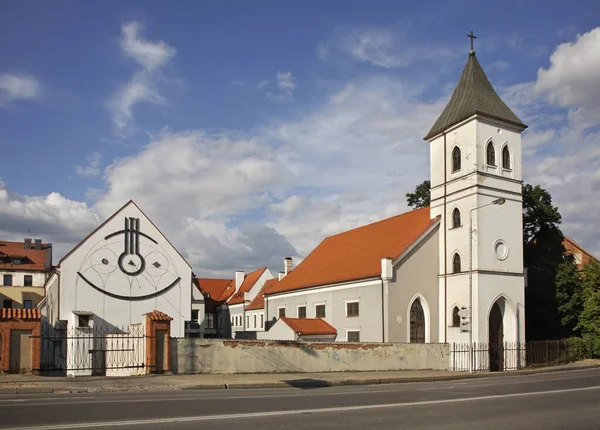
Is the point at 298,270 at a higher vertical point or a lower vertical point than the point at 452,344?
higher

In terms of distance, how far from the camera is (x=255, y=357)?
25.4m

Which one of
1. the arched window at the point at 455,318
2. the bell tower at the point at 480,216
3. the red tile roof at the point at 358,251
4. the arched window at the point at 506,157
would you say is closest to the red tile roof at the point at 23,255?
the red tile roof at the point at 358,251

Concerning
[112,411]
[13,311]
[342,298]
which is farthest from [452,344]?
[112,411]

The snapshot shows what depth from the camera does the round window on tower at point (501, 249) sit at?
34.0m

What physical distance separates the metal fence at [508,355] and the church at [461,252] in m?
0.31

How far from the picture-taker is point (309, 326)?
124 ft

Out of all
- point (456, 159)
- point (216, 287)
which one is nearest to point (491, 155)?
point (456, 159)

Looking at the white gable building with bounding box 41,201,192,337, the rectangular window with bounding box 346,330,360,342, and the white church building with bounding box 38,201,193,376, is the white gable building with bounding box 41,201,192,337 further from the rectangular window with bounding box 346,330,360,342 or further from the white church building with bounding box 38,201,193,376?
the rectangular window with bounding box 346,330,360,342

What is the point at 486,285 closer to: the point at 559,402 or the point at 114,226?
the point at 559,402

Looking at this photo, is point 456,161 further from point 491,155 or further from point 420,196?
point 420,196

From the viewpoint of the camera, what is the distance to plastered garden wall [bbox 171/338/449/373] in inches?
938

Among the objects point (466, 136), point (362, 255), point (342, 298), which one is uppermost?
point (466, 136)

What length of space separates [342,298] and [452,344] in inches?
318

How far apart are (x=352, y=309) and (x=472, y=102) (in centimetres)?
1382
